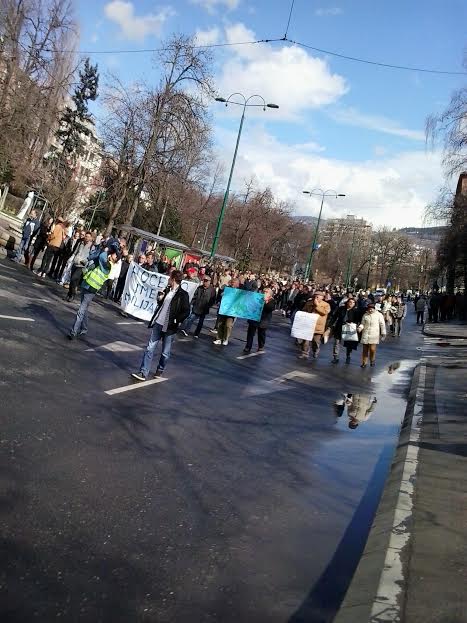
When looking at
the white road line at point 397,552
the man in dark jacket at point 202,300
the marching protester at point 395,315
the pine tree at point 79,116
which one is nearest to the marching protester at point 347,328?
the man in dark jacket at point 202,300

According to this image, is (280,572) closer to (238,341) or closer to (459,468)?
(459,468)

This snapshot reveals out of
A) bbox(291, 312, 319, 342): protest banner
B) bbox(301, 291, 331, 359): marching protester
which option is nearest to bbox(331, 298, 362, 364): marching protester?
bbox(301, 291, 331, 359): marching protester

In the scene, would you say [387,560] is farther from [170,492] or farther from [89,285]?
[89,285]

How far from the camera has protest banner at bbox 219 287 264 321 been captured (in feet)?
54.9

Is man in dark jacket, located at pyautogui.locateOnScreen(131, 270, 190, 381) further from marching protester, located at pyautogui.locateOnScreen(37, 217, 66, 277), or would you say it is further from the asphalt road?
marching protester, located at pyautogui.locateOnScreen(37, 217, 66, 277)

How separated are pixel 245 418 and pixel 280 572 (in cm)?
411

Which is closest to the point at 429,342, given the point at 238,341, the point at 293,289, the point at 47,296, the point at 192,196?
the point at 293,289

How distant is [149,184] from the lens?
37.8 m

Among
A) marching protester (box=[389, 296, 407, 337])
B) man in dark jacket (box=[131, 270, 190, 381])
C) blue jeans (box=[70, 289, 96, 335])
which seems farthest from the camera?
marching protester (box=[389, 296, 407, 337])

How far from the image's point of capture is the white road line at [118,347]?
10969 millimetres

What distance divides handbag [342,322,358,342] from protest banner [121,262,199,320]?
5.55 meters

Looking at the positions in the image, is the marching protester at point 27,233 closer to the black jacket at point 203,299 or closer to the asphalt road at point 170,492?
the black jacket at point 203,299

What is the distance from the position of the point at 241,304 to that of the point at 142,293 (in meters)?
3.01

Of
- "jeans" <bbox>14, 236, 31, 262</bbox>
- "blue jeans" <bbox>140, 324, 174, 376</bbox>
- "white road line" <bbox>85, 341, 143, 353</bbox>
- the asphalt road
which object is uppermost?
"jeans" <bbox>14, 236, 31, 262</bbox>
